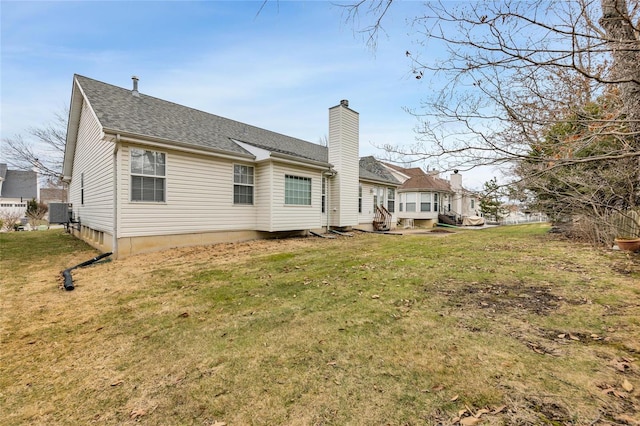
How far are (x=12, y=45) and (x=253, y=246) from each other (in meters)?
14.2

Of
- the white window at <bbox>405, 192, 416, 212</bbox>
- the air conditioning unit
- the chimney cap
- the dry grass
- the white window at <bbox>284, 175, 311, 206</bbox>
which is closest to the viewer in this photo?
the dry grass

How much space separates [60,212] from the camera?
12734mm

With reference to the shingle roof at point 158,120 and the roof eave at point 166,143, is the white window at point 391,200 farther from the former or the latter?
the roof eave at point 166,143

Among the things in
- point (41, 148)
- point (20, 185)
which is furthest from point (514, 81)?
point (20, 185)

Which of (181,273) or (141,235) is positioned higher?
(141,235)

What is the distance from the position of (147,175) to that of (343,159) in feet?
27.7

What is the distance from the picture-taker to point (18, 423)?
1942mm

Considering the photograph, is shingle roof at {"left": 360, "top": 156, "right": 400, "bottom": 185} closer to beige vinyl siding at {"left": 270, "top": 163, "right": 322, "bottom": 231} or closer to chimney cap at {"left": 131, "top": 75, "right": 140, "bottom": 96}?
beige vinyl siding at {"left": 270, "top": 163, "right": 322, "bottom": 231}

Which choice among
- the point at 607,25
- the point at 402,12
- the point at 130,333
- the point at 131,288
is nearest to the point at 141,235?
the point at 131,288

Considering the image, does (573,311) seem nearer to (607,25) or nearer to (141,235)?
(607,25)

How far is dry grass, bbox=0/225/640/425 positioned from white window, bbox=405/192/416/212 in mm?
19000

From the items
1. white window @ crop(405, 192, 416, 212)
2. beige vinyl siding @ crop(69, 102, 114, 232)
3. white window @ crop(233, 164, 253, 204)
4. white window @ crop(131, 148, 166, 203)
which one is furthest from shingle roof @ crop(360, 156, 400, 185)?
beige vinyl siding @ crop(69, 102, 114, 232)

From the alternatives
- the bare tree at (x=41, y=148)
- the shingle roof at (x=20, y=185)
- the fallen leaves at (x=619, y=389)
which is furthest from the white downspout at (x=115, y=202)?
the shingle roof at (x=20, y=185)

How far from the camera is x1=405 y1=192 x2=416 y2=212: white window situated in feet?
80.7
